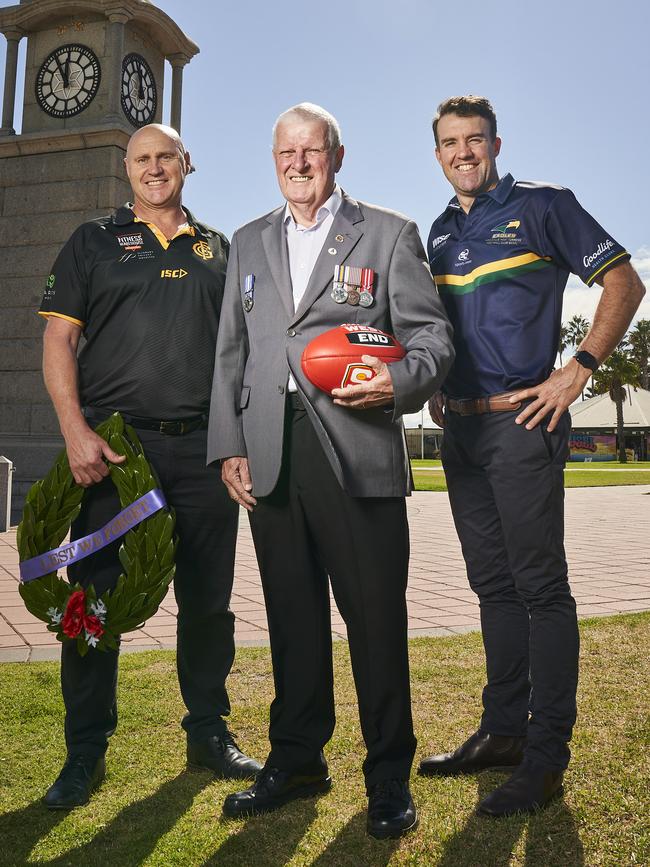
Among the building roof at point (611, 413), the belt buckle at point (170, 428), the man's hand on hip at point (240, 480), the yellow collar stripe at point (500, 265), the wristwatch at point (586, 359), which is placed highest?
the building roof at point (611, 413)

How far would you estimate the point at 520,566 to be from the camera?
9.53ft

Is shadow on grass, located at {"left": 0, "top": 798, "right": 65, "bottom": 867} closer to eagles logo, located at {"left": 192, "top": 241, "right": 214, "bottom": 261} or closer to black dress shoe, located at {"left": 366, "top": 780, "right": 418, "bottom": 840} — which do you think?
black dress shoe, located at {"left": 366, "top": 780, "right": 418, "bottom": 840}

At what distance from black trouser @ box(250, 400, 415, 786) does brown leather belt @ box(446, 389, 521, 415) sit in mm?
473

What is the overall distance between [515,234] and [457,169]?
347 millimetres

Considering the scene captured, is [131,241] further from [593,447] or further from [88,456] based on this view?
[593,447]

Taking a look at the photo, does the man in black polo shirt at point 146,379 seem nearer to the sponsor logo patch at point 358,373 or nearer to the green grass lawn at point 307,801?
the green grass lawn at point 307,801

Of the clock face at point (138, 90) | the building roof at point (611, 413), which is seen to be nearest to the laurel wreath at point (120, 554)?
the clock face at point (138, 90)

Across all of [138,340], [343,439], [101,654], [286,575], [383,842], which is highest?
[138,340]

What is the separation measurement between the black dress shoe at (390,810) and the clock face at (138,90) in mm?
12343

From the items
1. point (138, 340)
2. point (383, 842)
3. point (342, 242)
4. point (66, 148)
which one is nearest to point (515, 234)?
point (342, 242)

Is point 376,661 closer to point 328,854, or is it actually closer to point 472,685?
point 328,854

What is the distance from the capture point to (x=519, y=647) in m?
3.12

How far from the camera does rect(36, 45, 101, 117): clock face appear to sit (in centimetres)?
1281

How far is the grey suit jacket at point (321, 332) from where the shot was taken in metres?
2.68
